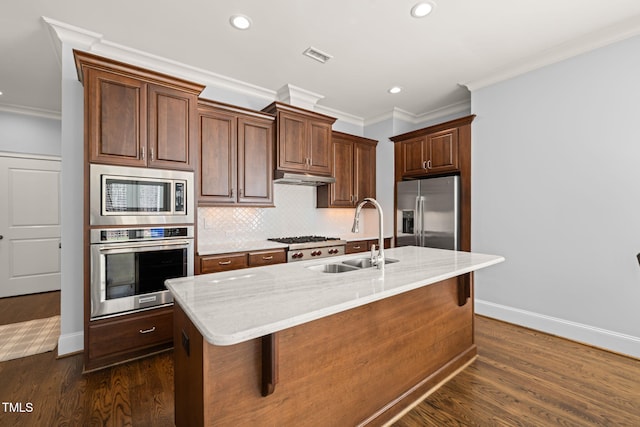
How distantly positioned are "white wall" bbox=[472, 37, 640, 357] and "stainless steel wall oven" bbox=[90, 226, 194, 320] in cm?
333

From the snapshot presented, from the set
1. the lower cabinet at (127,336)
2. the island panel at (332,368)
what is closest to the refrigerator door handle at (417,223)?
the island panel at (332,368)

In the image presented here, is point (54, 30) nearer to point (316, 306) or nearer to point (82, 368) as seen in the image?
point (82, 368)

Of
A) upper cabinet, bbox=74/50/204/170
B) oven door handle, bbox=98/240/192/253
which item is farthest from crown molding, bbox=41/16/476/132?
oven door handle, bbox=98/240/192/253

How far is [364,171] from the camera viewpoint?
476 cm

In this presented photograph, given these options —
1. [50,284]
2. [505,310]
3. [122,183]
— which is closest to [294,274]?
[122,183]

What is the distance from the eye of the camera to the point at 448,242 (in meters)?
3.72

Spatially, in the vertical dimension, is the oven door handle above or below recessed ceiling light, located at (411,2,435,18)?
below

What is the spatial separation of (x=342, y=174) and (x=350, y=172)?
0.58 ft

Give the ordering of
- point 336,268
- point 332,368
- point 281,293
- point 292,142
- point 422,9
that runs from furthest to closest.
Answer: point 292,142 → point 422,9 → point 336,268 → point 332,368 → point 281,293

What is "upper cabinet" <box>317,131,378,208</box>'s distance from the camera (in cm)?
435

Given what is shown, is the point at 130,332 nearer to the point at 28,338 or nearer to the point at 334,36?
the point at 28,338

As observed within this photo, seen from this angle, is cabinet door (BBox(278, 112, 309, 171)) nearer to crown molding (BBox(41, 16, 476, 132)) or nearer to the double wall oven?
crown molding (BBox(41, 16, 476, 132))

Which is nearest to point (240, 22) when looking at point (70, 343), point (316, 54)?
point (316, 54)

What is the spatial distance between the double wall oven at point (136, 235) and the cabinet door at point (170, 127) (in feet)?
0.34
